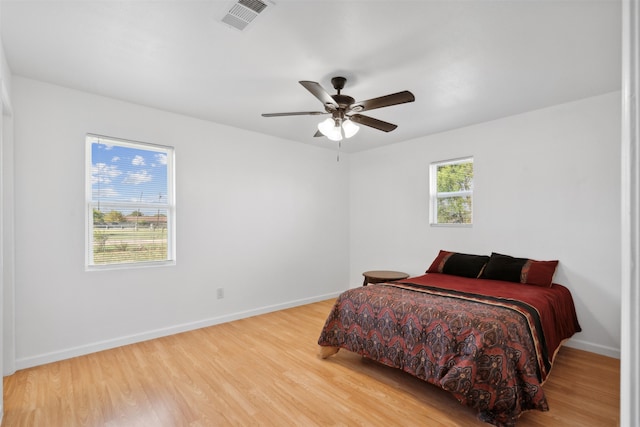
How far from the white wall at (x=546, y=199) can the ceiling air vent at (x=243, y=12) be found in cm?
314

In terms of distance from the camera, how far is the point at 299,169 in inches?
196

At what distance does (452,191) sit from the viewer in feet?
14.5

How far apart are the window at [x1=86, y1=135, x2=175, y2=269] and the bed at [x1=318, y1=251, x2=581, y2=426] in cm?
216

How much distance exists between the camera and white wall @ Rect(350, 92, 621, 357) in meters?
3.13

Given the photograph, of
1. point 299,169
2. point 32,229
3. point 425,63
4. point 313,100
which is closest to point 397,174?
point 299,169

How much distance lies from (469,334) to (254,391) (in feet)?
5.28

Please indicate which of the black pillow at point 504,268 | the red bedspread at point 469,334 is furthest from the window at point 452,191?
the red bedspread at point 469,334

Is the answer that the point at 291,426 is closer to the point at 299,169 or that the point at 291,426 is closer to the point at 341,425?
the point at 341,425

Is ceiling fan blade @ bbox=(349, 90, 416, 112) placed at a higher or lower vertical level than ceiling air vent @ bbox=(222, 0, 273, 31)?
lower

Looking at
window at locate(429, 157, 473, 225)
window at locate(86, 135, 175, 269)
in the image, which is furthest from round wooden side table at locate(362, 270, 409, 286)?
window at locate(86, 135, 175, 269)

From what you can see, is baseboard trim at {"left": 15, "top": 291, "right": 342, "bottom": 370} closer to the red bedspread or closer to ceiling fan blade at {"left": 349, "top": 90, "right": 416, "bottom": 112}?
the red bedspread

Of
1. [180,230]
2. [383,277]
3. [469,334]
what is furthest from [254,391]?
[383,277]

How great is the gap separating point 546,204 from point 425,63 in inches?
85.6

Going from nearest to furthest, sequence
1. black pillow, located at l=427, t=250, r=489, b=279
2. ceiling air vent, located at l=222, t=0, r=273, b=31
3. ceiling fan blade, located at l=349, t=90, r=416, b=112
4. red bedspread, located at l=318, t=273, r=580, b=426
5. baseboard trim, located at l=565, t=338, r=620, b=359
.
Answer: ceiling air vent, located at l=222, t=0, r=273, b=31, red bedspread, located at l=318, t=273, r=580, b=426, ceiling fan blade, located at l=349, t=90, r=416, b=112, baseboard trim, located at l=565, t=338, r=620, b=359, black pillow, located at l=427, t=250, r=489, b=279
